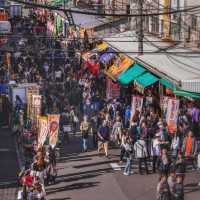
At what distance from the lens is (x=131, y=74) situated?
112 feet

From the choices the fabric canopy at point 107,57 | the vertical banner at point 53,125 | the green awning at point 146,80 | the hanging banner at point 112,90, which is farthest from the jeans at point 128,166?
the fabric canopy at point 107,57

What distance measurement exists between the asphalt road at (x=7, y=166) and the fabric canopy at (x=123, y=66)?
6199 mm

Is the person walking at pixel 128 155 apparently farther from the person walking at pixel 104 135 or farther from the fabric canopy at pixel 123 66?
the fabric canopy at pixel 123 66

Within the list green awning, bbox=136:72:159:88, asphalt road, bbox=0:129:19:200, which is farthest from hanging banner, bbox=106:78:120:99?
asphalt road, bbox=0:129:19:200

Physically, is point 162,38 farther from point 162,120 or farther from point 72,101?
point 162,120

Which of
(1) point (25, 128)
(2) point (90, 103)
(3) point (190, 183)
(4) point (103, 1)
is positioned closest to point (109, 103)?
(2) point (90, 103)

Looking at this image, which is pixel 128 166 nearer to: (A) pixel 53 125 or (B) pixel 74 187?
(B) pixel 74 187

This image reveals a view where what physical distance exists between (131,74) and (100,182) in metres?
11.3

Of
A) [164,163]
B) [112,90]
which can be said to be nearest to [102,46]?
[112,90]

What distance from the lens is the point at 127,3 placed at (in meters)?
46.1

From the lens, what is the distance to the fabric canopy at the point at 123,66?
3550 centimetres

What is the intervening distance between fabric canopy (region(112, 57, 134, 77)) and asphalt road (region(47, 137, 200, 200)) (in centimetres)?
882

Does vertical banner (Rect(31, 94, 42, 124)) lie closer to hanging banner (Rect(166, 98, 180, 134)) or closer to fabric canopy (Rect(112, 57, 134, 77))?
hanging banner (Rect(166, 98, 180, 134))

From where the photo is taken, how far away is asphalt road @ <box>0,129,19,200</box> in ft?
75.7
